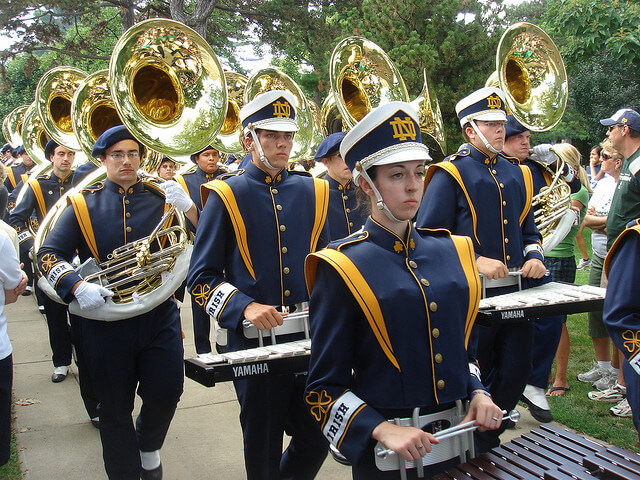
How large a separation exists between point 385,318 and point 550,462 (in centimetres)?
77

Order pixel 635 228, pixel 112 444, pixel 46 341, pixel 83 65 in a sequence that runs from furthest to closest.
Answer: pixel 83 65 → pixel 46 341 → pixel 112 444 → pixel 635 228

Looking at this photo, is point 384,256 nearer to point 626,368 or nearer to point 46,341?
point 626,368

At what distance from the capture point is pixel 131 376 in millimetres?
3842

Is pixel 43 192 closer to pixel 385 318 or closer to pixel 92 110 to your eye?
pixel 92 110

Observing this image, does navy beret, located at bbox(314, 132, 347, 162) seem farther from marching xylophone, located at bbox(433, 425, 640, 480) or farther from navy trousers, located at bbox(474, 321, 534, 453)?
marching xylophone, located at bbox(433, 425, 640, 480)

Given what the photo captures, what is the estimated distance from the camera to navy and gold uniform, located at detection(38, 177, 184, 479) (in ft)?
12.3

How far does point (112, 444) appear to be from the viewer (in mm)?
3711

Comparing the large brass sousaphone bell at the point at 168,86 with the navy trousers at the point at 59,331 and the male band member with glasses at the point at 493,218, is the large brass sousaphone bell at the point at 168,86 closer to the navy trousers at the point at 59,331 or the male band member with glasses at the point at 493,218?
the male band member with glasses at the point at 493,218

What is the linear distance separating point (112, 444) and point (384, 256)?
7.36 feet

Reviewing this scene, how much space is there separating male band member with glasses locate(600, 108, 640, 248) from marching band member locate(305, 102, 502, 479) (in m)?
3.16

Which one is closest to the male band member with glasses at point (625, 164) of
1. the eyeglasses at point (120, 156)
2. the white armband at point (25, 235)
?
the eyeglasses at point (120, 156)

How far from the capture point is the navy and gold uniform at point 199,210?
608 cm

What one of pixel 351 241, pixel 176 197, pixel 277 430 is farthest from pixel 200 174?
pixel 351 241

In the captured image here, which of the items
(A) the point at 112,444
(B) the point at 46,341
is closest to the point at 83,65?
(B) the point at 46,341
